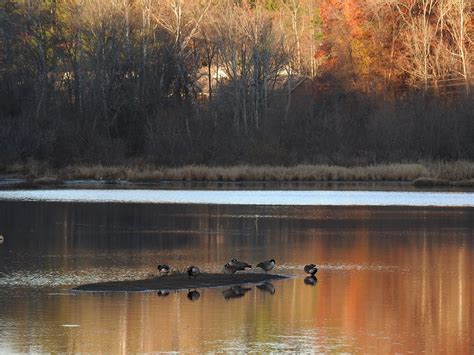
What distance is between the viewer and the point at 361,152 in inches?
2454

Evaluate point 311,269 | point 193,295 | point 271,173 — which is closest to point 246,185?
point 271,173

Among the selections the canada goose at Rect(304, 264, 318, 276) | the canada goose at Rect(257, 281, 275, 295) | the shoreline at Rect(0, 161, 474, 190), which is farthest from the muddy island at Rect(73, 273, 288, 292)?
the shoreline at Rect(0, 161, 474, 190)

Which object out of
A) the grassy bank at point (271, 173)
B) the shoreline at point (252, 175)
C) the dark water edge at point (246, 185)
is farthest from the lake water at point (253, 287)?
the grassy bank at point (271, 173)

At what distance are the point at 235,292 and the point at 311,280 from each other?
2165 mm

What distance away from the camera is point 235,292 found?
65.1 feet

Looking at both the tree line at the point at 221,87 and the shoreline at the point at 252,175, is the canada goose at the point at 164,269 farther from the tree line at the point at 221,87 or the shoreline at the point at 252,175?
the tree line at the point at 221,87

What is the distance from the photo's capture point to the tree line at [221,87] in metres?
62.3

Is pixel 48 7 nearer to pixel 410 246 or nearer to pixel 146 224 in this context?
pixel 146 224

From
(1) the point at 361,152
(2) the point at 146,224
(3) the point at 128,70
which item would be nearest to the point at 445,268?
(2) the point at 146,224

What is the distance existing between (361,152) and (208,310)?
148 ft

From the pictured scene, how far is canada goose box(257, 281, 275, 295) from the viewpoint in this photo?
20234mm

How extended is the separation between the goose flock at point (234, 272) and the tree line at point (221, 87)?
39604 mm

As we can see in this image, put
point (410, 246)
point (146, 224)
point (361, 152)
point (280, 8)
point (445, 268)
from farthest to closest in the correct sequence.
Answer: point (280, 8) → point (361, 152) → point (146, 224) → point (410, 246) → point (445, 268)

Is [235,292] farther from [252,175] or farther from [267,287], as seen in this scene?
[252,175]
